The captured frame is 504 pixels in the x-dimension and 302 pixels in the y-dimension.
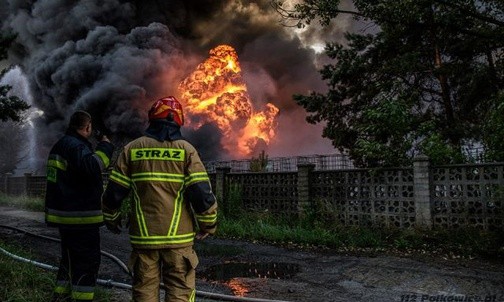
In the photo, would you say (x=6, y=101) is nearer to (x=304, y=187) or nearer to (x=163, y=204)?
(x=304, y=187)

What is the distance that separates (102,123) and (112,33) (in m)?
7.60

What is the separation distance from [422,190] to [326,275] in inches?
141

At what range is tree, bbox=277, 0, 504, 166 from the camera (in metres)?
9.05

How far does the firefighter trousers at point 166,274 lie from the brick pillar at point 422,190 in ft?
21.6

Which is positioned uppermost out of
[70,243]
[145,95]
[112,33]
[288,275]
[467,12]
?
[112,33]

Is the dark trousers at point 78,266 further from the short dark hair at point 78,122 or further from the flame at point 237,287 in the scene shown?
the flame at point 237,287

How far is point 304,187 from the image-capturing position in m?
9.83

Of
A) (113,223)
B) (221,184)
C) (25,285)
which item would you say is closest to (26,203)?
(221,184)

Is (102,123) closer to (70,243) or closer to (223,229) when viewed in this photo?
(223,229)

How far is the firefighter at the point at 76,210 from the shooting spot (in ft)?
11.0

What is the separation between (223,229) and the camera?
9.73 meters

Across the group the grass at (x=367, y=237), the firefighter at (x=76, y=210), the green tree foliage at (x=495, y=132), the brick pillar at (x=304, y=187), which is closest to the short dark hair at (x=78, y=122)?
the firefighter at (x=76, y=210)

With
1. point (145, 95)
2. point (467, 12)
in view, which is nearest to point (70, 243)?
point (467, 12)

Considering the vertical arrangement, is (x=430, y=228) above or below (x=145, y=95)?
below
